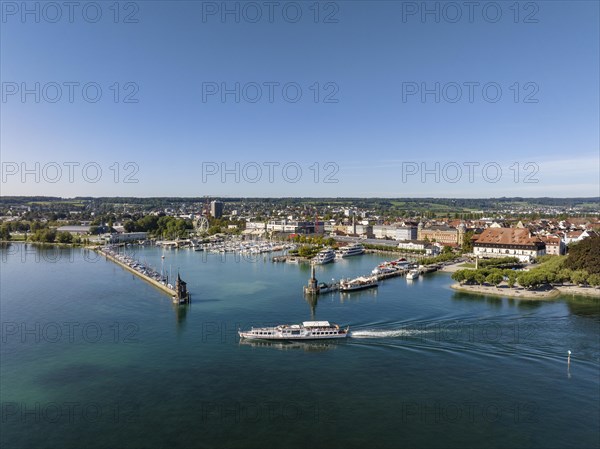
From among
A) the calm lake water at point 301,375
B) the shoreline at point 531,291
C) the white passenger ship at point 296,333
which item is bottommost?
the calm lake water at point 301,375

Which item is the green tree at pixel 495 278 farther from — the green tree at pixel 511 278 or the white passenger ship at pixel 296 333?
the white passenger ship at pixel 296 333

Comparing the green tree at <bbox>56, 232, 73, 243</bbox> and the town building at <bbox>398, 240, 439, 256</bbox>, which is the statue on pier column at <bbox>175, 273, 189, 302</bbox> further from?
the green tree at <bbox>56, 232, 73, 243</bbox>

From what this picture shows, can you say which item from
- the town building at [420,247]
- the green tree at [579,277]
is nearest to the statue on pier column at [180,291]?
the green tree at [579,277]

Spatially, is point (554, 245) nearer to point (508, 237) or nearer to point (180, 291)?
point (508, 237)

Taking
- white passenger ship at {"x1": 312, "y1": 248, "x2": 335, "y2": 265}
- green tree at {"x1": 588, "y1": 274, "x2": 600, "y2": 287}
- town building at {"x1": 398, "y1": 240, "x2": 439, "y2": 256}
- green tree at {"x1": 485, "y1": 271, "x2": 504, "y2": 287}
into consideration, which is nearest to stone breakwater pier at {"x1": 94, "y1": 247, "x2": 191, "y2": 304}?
white passenger ship at {"x1": 312, "y1": 248, "x2": 335, "y2": 265}

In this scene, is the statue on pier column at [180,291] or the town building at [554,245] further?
the town building at [554,245]
